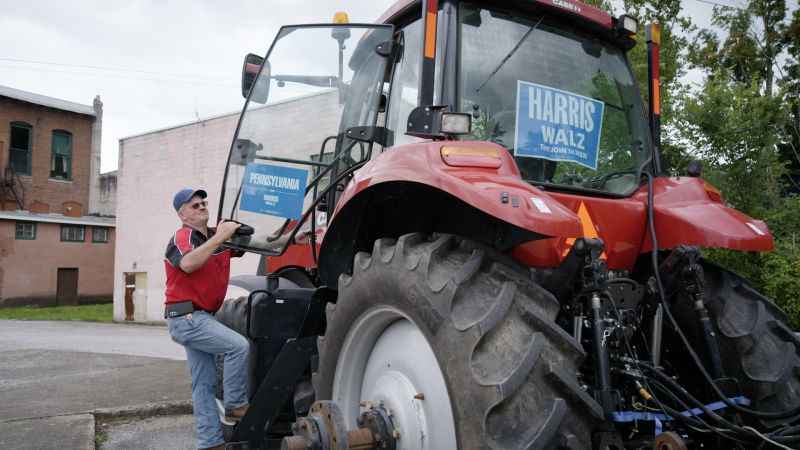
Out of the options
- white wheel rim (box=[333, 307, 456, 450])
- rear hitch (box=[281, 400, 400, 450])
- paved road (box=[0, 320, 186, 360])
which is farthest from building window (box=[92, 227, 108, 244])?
rear hitch (box=[281, 400, 400, 450])

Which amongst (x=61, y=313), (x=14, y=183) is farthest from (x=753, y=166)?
(x=14, y=183)

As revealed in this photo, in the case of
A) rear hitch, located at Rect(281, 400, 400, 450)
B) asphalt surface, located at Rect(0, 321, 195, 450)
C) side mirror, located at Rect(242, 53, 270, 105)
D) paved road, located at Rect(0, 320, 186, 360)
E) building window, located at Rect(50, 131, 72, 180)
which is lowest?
paved road, located at Rect(0, 320, 186, 360)

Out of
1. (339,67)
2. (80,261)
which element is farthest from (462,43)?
(80,261)

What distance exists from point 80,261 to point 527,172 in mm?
30582

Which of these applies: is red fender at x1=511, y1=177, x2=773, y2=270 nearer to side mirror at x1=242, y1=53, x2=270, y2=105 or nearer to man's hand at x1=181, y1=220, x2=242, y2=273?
man's hand at x1=181, y1=220, x2=242, y2=273

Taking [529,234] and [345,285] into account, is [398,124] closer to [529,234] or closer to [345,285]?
[345,285]

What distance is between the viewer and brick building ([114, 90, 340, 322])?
18438 millimetres

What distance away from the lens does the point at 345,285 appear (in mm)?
2928

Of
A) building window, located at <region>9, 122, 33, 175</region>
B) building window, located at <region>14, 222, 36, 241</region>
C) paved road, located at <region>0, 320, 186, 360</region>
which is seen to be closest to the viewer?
paved road, located at <region>0, 320, 186, 360</region>

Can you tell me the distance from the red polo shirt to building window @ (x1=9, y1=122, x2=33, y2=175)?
101 ft

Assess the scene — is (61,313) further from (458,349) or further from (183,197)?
(458,349)

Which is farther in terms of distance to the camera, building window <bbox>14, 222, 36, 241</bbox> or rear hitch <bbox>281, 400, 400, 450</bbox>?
building window <bbox>14, 222, 36, 241</bbox>

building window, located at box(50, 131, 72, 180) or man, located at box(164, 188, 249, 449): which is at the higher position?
building window, located at box(50, 131, 72, 180)

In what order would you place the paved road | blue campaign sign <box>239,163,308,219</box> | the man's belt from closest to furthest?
blue campaign sign <box>239,163,308,219</box>
the man's belt
the paved road
